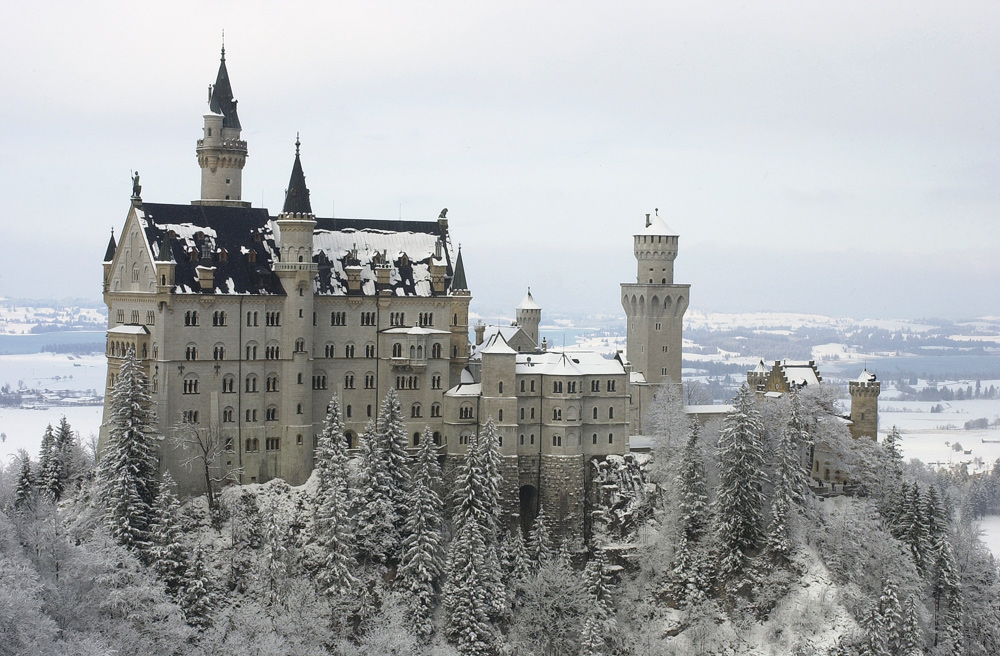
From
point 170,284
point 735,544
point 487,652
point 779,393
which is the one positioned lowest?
point 487,652

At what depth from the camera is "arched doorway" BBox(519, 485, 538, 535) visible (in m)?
103

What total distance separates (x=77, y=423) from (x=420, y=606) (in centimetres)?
8465

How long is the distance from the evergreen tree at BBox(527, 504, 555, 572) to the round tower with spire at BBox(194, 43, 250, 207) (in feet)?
123

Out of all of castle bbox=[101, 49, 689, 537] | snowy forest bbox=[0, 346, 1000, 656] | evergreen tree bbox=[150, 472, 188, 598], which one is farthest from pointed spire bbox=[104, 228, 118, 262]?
evergreen tree bbox=[150, 472, 188, 598]

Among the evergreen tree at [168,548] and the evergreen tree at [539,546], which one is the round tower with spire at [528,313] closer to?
the evergreen tree at [539,546]

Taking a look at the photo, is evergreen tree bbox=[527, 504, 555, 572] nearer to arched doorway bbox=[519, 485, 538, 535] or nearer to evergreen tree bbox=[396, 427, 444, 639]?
arched doorway bbox=[519, 485, 538, 535]

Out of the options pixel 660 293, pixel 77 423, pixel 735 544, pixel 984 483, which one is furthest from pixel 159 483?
Answer: pixel 984 483

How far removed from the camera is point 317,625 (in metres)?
87.8

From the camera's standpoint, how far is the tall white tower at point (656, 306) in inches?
4722

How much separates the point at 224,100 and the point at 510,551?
4611 cm

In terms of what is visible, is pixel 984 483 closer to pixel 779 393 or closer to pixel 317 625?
pixel 779 393

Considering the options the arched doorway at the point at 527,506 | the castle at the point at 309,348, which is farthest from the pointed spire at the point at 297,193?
the arched doorway at the point at 527,506

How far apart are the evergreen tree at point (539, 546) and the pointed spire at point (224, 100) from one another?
4305cm

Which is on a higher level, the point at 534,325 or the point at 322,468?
the point at 534,325
